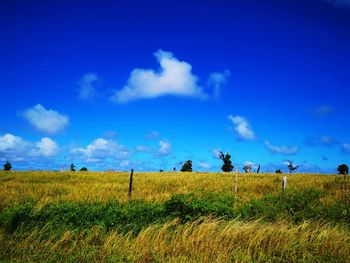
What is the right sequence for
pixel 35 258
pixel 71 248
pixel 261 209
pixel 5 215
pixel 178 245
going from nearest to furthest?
1. pixel 35 258
2. pixel 71 248
3. pixel 178 245
4. pixel 5 215
5. pixel 261 209

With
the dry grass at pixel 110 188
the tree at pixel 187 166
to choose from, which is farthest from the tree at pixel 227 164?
the dry grass at pixel 110 188

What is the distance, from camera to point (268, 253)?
7.27 m

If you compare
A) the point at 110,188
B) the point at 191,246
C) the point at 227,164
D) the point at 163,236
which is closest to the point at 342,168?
the point at 227,164

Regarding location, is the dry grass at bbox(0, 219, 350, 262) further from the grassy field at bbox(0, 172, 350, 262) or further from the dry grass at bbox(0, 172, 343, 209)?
the dry grass at bbox(0, 172, 343, 209)

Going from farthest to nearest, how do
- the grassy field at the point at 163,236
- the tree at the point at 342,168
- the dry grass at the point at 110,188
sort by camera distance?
the tree at the point at 342,168 < the dry grass at the point at 110,188 < the grassy field at the point at 163,236

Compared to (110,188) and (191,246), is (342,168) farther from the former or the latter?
(191,246)

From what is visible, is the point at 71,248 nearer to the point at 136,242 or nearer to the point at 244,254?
the point at 136,242

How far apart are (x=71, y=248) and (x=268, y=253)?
4.43 meters

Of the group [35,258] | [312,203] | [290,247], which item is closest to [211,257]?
[290,247]

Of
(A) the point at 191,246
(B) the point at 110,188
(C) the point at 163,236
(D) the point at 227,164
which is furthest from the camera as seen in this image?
(D) the point at 227,164

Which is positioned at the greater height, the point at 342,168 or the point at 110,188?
the point at 342,168

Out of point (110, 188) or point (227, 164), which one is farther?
point (227, 164)

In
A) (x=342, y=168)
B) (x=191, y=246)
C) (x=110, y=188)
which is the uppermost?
(x=342, y=168)

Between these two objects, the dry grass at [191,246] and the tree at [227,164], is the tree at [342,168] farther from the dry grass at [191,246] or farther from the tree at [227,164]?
the dry grass at [191,246]
